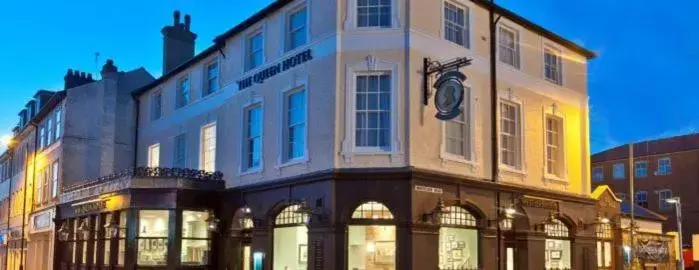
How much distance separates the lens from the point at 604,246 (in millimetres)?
26922

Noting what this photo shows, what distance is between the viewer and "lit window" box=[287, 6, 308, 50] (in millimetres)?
22000

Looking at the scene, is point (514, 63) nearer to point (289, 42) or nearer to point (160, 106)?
point (289, 42)

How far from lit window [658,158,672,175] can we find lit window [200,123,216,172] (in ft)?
145

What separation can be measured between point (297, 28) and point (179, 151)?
8789mm

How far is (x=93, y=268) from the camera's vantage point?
1082 inches

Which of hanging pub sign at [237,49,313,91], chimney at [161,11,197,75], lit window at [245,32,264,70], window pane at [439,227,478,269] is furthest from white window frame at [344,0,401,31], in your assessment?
chimney at [161,11,197,75]

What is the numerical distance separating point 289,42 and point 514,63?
6.98 m

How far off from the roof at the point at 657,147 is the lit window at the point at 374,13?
4512 centimetres

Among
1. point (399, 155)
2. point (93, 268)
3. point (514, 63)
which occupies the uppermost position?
point (514, 63)

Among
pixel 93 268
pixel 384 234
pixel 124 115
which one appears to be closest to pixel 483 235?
pixel 384 234

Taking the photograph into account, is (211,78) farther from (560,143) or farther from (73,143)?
(560,143)

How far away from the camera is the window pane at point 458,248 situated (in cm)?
2072

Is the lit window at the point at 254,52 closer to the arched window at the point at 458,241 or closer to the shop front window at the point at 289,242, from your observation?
the shop front window at the point at 289,242

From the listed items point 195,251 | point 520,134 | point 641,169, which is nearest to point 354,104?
point 520,134
